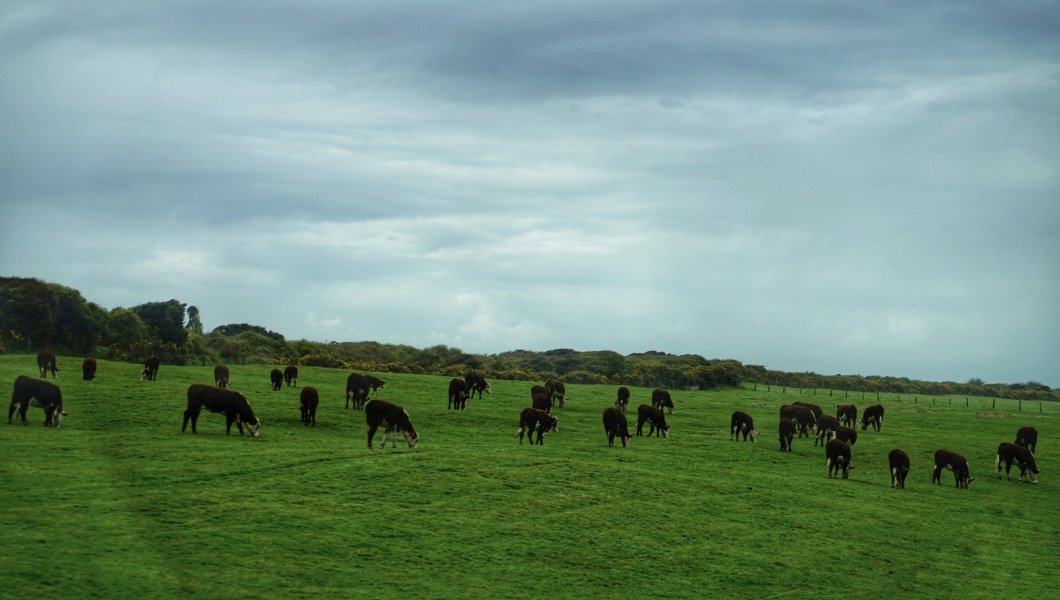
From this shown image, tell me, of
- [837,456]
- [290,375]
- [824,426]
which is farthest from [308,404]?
[824,426]

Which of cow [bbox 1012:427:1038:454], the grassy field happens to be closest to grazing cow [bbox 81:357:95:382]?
the grassy field

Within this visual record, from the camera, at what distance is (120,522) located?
13.1 m

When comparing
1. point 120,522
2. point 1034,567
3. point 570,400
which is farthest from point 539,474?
point 570,400

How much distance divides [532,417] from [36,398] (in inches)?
627

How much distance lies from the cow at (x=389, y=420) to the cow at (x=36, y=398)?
29.3 ft

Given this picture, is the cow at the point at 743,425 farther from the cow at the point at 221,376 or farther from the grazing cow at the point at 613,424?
the cow at the point at 221,376

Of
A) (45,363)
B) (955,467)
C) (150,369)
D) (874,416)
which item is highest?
(45,363)

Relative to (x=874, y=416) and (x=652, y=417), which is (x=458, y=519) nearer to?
(x=652, y=417)

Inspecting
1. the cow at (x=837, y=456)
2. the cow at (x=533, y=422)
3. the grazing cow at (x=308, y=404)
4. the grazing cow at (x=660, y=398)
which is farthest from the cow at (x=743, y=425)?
the grazing cow at (x=308, y=404)

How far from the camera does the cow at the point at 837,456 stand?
87.1 ft

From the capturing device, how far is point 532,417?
27.7m

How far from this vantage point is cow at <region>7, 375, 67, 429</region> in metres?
21.1

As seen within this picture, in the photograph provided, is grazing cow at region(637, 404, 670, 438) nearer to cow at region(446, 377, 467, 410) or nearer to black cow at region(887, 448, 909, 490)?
cow at region(446, 377, 467, 410)

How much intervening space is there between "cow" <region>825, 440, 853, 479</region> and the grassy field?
0.92m
